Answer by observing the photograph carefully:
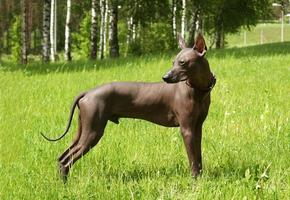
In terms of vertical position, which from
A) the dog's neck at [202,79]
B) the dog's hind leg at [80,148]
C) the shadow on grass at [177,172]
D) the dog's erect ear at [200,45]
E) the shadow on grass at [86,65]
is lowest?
the shadow on grass at [177,172]

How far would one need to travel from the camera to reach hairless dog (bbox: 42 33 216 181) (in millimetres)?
4672

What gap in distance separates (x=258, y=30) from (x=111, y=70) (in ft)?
278

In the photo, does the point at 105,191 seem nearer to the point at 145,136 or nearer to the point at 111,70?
the point at 145,136

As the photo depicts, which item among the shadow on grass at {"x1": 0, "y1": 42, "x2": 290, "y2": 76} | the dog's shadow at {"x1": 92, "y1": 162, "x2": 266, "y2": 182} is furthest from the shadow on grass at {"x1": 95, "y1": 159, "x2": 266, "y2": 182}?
the shadow on grass at {"x1": 0, "y1": 42, "x2": 290, "y2": 76}

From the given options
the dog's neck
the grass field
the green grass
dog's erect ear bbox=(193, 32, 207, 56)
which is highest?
the grass field

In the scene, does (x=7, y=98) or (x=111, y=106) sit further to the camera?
(x=7, y=98)

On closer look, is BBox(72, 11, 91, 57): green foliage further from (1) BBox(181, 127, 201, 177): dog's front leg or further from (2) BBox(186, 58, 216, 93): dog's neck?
(2) BBox(186, 58, 216, 93): dog's neck

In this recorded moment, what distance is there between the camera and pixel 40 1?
55.2 metres

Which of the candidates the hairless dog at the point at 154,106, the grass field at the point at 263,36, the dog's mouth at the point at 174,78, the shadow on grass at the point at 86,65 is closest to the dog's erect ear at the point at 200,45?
the hairless dog at the point at 154,106

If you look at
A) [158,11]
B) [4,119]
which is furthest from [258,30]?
[4,119]

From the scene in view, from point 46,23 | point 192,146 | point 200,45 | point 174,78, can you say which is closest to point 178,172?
point 192,146

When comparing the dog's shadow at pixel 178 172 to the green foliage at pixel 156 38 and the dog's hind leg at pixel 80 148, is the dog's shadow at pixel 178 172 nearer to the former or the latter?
the dog's hind leg at pixel 80 148

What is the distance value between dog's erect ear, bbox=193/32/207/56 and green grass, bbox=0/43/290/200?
3.54ft

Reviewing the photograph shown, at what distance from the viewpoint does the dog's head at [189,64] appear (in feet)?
14.8
